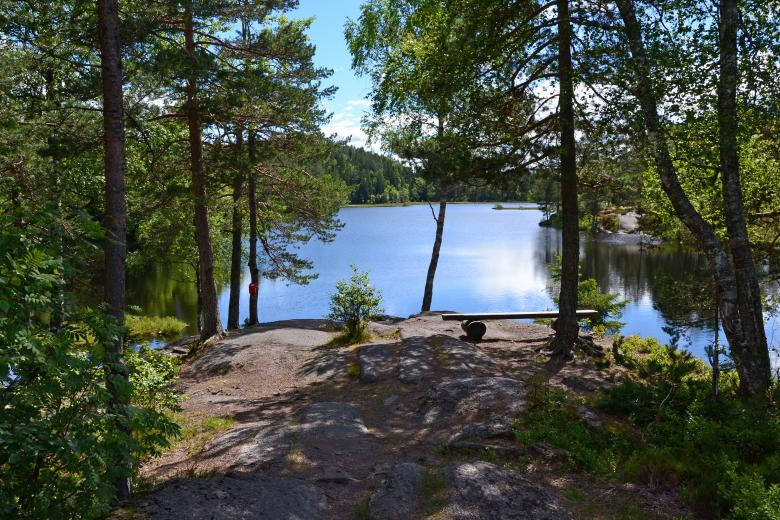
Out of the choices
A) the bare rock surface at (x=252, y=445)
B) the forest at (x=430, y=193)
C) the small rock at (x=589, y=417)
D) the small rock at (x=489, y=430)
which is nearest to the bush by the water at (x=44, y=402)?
the forest at (x=430, y=193)

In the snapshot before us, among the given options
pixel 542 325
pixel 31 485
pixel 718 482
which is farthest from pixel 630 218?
pixel 31 485

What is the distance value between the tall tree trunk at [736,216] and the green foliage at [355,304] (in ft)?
26.9

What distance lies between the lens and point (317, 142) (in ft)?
57.5

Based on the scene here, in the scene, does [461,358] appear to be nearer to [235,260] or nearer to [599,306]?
[599,306]

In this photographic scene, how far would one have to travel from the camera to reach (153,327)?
25.6 m

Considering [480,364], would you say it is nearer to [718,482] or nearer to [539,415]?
[539,415]

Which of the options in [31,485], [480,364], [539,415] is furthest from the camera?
[480,364]

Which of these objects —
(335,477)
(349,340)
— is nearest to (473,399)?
(335,477)

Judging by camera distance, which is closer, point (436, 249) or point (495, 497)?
point (495, 497)

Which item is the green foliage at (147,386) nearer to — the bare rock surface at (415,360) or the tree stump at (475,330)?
the bare rock surface at (415,360)

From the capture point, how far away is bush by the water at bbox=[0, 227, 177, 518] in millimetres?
3193

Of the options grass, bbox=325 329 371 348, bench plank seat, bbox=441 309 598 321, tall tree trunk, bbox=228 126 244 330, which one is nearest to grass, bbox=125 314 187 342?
tall tree trunk, bbox=228 126 244 330

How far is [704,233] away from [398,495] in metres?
6.55

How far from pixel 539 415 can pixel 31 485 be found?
5709 mm
